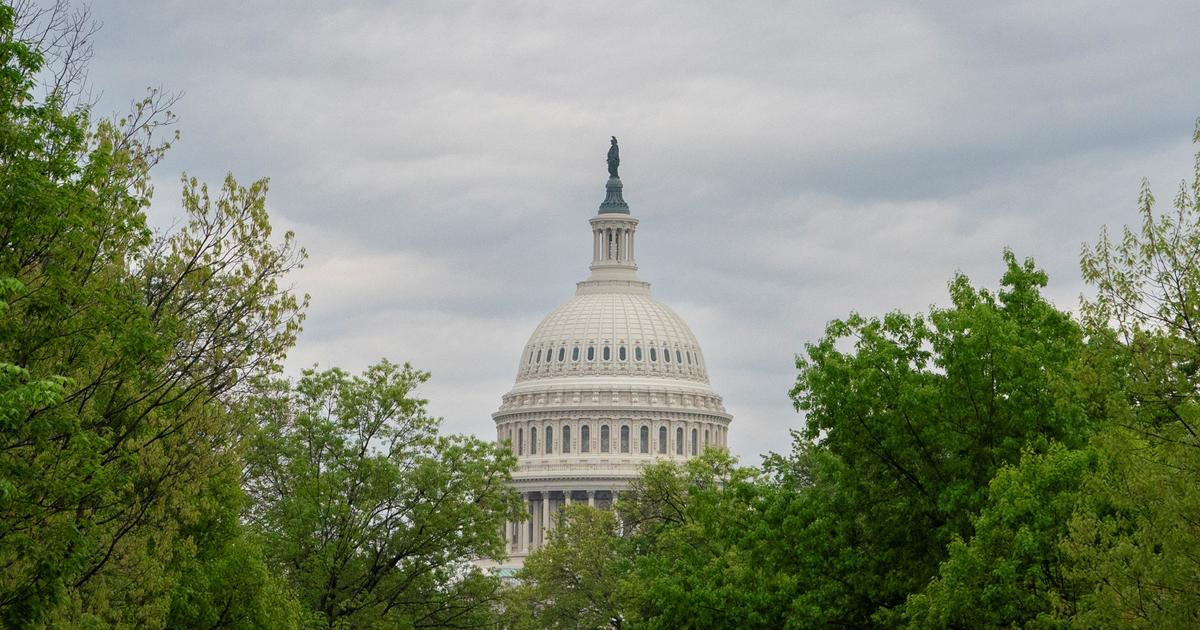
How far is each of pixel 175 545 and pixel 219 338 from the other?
660 centimetres

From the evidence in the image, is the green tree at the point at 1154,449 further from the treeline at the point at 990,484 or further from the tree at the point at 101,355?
the tree at the point at 101,355

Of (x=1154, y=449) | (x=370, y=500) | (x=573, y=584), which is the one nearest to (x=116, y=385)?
(x=1154, y=449)

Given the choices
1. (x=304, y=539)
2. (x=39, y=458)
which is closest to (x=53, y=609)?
(x=39, y=458)

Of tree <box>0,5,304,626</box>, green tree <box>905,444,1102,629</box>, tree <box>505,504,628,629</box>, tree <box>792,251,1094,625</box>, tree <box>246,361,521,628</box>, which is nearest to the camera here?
tree <box>0,5,304,626</box>

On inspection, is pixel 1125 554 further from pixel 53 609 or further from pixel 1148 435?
pixel 53 609

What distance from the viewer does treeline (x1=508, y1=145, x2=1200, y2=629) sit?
97.3 ft

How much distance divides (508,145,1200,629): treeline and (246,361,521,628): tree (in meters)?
6.14

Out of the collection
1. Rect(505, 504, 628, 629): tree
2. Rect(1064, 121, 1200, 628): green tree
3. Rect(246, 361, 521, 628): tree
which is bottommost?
Rect(1064, 121, 1200, 628): green tree

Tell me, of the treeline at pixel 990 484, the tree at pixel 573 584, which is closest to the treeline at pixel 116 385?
the treeline at pixel 990 484

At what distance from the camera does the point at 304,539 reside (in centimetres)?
6003

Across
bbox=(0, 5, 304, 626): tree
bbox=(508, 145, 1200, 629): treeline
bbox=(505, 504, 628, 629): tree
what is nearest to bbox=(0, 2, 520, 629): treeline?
bbox=(0, 5, 304, 626): tree

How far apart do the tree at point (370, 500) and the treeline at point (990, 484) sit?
6.14m

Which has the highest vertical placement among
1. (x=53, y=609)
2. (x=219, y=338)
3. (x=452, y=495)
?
(x=452, y=495)

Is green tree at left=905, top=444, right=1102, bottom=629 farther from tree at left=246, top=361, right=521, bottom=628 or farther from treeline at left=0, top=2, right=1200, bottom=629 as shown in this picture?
tree at left=246, top=361, right=521, bottom=628
